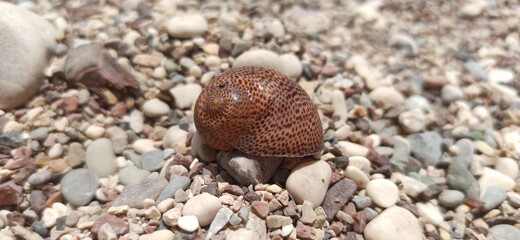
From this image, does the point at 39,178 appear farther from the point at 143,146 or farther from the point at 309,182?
the point at 309,182

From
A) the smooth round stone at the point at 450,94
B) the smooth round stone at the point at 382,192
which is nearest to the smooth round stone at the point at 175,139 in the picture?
the smooth round stone at the point at 382,192

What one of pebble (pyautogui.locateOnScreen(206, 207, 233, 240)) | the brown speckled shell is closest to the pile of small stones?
pebble (pyautogui.locateOnScreen(206, 207, 233, 240))

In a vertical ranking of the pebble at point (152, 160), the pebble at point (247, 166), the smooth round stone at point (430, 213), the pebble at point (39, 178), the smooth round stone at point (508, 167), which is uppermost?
the pebble at point (247, 166)

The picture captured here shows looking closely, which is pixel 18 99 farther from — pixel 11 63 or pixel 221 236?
pixel 221 236

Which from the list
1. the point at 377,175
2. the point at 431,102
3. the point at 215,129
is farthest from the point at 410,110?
the point at 215,129

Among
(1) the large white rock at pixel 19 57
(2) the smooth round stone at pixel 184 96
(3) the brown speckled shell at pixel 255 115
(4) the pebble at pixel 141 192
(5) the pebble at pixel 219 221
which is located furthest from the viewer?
(2) the smooth round stone at pixel 184 96

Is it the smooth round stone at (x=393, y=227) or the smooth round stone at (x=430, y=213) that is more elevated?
the smooth round stone at (x=393, y=227)

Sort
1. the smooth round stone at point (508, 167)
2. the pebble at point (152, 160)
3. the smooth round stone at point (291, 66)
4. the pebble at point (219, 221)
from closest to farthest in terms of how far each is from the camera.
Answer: the pebble at point (219, 221), the pebble at point (152, 160), the smooth round stone at point (508, 167), the smooth round stone at point (291, 66)

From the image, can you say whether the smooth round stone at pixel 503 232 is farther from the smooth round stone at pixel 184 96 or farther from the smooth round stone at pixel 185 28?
the smooth round stone at pixel 185 28
